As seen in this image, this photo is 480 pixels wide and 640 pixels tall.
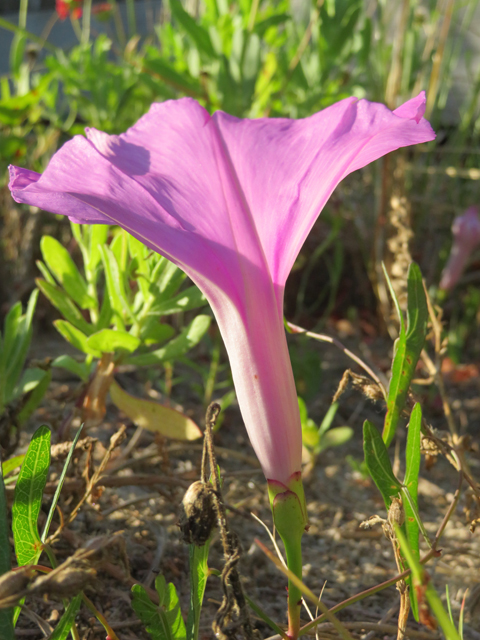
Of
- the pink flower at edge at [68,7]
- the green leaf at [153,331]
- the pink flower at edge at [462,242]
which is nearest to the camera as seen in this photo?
the green leaf at [153,331]

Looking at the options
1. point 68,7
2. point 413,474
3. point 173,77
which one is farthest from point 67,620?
point 68,7

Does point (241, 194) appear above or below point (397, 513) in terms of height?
above

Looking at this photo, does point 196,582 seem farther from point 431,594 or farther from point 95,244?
point 95,244

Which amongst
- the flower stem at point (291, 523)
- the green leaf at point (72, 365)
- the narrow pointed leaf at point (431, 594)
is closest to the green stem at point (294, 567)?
the flower stem at point (291, 523)

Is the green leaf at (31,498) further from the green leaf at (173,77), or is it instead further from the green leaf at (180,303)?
the green leaf at (173,77)

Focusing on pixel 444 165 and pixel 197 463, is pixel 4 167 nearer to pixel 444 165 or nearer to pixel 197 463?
pixel 197 463
